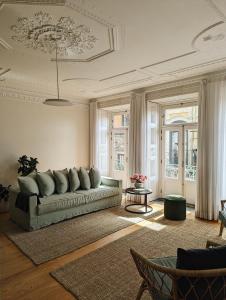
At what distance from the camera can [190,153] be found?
18.5ft

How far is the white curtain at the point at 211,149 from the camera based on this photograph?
433 centimetres

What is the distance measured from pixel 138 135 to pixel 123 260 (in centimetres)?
338

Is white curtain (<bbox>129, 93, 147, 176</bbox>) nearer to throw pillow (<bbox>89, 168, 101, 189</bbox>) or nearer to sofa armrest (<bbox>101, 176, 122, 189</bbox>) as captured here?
sofa armrest (<bbox>101, 176, 122, 189</bbox>)

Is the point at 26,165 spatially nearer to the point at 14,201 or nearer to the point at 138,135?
the point at 14,201

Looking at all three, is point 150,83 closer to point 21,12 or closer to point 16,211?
point 21,12

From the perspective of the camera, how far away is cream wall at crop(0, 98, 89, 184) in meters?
5.14

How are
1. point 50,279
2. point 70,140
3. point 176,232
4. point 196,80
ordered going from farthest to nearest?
point 70,140 → point 196,80 → point 176,232 → point 50,279

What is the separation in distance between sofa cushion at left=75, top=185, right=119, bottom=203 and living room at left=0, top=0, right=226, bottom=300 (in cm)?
3

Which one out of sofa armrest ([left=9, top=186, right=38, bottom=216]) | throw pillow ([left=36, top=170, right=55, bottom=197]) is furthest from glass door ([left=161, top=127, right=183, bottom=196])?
sofa armrest ([left=9, top=186, right=38, bottom=216])

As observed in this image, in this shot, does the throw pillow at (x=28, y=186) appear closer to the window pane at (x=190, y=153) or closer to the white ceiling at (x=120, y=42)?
the white ceiling at (x=120, y=42)

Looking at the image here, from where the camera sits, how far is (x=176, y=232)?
3889 millimetres

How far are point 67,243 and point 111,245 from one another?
0.70m

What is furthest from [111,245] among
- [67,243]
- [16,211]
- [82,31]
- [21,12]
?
[21,12]

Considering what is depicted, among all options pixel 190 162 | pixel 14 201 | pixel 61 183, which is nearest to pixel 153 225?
pixel 61 183
